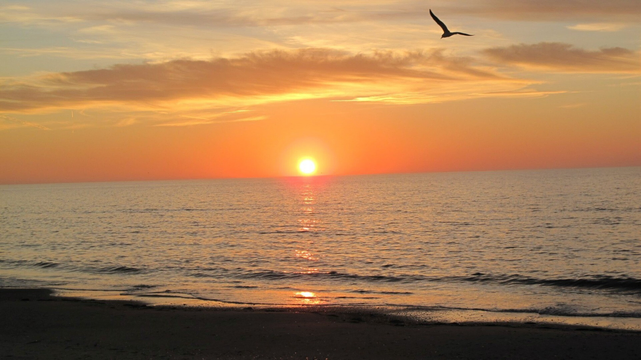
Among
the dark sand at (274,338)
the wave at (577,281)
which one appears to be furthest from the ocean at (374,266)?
the dark sand at (274,338)

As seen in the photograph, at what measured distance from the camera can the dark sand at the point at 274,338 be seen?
13.4 meters

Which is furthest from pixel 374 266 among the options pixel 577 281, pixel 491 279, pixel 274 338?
pixel 274 338

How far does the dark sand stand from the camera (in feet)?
43.9

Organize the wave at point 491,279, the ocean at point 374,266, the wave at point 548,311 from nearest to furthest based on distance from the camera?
the wave at point 548,311 → the ocean at point 374,266 → the wave at point 491,279

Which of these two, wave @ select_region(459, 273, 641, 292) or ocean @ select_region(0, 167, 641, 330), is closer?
ocean @ select_region(0, 167, 641, 330)

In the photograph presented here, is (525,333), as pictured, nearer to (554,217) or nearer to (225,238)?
(225,238)

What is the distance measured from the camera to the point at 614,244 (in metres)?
38.1

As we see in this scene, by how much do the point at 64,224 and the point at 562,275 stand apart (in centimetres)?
5994

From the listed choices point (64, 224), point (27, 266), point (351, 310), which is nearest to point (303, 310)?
point (351, 310)

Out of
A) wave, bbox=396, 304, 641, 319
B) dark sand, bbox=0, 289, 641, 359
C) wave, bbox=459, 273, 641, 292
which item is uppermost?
dark sand, bbox=0, 289, 641, 359

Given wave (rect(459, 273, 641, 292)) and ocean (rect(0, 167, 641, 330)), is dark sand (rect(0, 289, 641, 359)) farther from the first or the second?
wave (rect(459, 273, 641, 292))

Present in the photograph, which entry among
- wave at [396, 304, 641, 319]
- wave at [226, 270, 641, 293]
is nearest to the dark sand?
wave at [396, 304, 641, 319]

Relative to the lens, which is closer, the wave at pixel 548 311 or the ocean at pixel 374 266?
the wave at pixel 548 311

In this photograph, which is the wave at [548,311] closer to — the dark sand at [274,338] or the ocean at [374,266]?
the ocean at [374,266]
